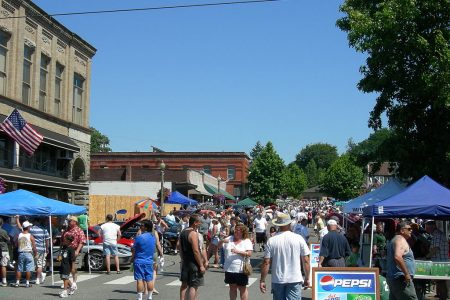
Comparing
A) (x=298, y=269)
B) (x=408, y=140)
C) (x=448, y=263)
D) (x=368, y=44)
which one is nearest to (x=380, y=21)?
(x=368, y=44)

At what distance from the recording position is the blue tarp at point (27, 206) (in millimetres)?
16641

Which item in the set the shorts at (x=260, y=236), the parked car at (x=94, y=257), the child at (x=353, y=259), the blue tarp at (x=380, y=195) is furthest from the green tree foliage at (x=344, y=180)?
the child at (x=353, y=259)

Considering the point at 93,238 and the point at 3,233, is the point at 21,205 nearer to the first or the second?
the point at 3,233

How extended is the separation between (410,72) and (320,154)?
16824cm

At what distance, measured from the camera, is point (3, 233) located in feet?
52.3

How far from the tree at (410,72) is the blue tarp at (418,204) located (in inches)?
223

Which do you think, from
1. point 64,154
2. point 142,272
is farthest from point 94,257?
point 64,154

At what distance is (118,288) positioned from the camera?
1534cm

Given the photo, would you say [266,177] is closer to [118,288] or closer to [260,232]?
[260,232]

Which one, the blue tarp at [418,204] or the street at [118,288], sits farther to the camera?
the street at [118,288]

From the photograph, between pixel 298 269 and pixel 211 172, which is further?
pixel 211 172

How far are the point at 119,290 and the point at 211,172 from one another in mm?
75338

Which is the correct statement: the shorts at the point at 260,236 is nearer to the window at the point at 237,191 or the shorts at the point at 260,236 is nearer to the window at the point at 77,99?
the window at the point at 77,99

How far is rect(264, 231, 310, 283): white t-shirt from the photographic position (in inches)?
344
